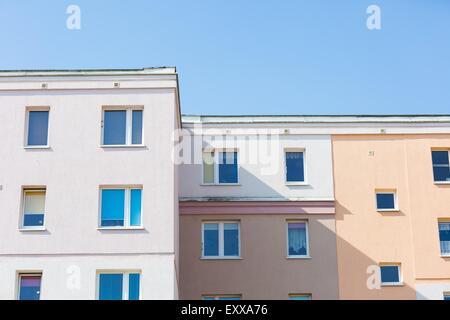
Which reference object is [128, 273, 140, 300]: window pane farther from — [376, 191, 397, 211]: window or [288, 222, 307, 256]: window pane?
[376, 191, 397, 211]: window

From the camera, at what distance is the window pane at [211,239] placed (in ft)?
107

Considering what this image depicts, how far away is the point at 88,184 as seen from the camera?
85.8 feet

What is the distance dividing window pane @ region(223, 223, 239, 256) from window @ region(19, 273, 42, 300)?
9.45 metres

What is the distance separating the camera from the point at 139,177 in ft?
86.1

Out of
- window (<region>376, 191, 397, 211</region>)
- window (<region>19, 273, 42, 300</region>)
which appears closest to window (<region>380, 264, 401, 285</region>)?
window (<region>376, 191, 397, 211</region>)

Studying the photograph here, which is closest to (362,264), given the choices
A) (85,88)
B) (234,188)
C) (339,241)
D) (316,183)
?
(339,241)

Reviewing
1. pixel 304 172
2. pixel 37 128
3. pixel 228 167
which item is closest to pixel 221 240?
pixel 228 167

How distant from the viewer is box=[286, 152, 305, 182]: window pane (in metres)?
34.0

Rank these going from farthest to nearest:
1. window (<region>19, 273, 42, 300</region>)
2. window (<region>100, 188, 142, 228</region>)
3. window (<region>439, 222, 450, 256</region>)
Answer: window (<region>439, 222, 450, 256</region>), window (<region>100, 188, 142, 228</region>), window (<region>19, 273, 42, 300</region>)

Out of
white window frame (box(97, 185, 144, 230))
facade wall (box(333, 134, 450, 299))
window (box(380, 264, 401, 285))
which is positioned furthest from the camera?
window (box(380, 264, 401, 285))

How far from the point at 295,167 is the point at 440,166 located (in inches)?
245

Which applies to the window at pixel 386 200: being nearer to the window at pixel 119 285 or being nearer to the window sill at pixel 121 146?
the window sill at pixel 121 146
